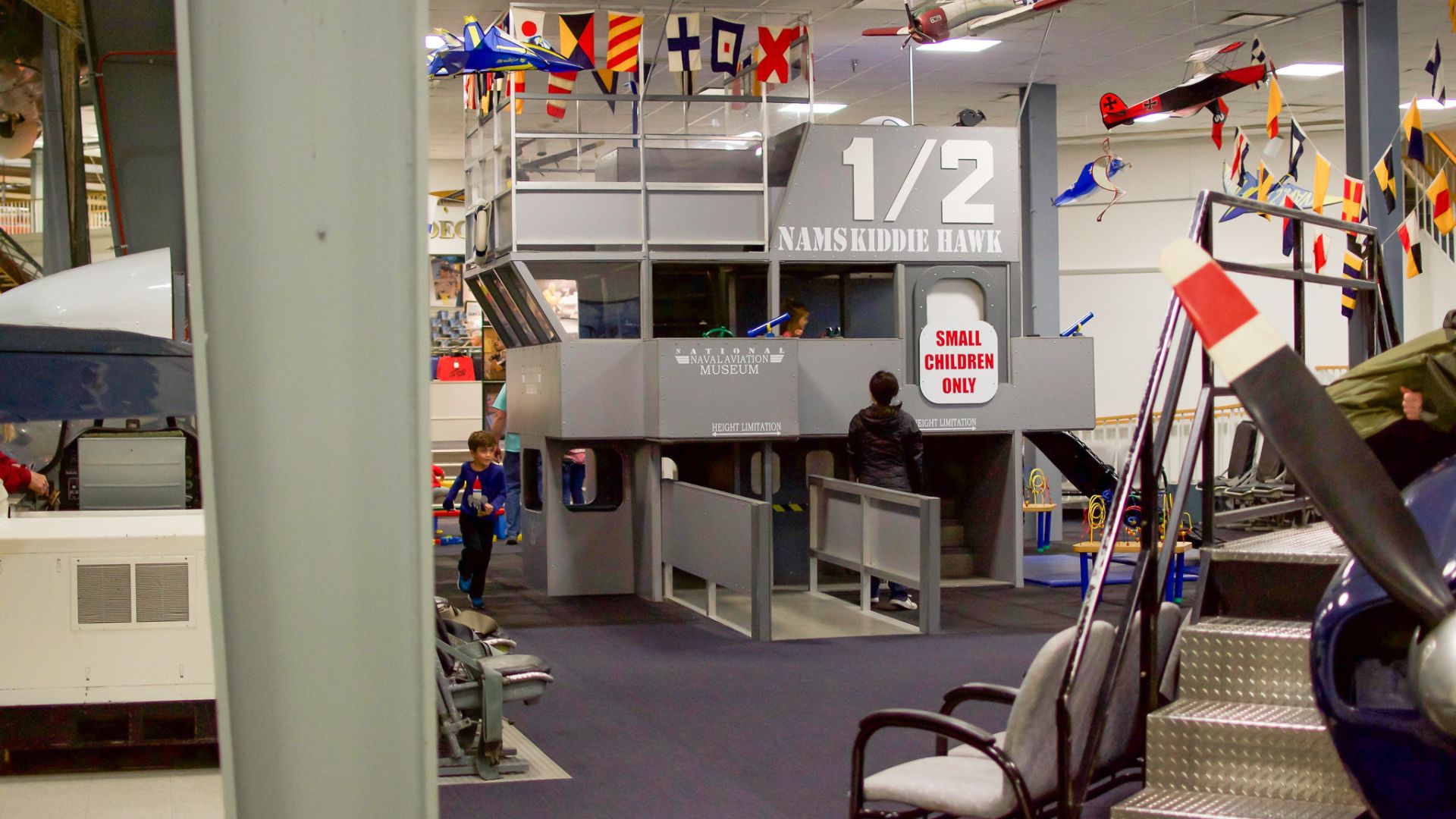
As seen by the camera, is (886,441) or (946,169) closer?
(886,441)

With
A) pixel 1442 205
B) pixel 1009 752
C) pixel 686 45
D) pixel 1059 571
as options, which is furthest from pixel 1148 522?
pixel 1059 571

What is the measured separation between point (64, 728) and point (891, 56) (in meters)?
12.7

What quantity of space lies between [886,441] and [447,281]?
1349 cm

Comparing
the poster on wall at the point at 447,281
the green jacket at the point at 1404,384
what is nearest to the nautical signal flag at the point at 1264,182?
the green jacket at the point at 1404,384

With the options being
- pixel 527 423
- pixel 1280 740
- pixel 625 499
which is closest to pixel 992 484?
pixel 625 499

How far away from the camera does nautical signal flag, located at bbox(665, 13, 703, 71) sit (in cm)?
1212

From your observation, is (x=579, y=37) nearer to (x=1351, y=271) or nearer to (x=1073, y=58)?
(x=1351, y=271)

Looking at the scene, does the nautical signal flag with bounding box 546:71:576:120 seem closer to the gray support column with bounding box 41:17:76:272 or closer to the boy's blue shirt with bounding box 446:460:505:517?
the boy's blue shirt with bounding box 446:460:505:517

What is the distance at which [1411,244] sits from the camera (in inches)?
455

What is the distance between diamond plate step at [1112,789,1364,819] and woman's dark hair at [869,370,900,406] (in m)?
6.87

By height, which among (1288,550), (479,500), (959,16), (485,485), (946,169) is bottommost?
(479,500)

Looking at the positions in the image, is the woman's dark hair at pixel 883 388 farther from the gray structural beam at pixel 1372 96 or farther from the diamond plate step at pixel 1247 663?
the diamond plate step at pixel 1247 663

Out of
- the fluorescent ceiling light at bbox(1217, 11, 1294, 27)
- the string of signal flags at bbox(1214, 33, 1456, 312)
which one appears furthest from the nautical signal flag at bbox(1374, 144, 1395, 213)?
the fluorescent ceiling light at bbox(1217, 11, 1294, 27)

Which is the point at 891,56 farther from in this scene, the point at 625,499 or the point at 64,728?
the point at 64,728
